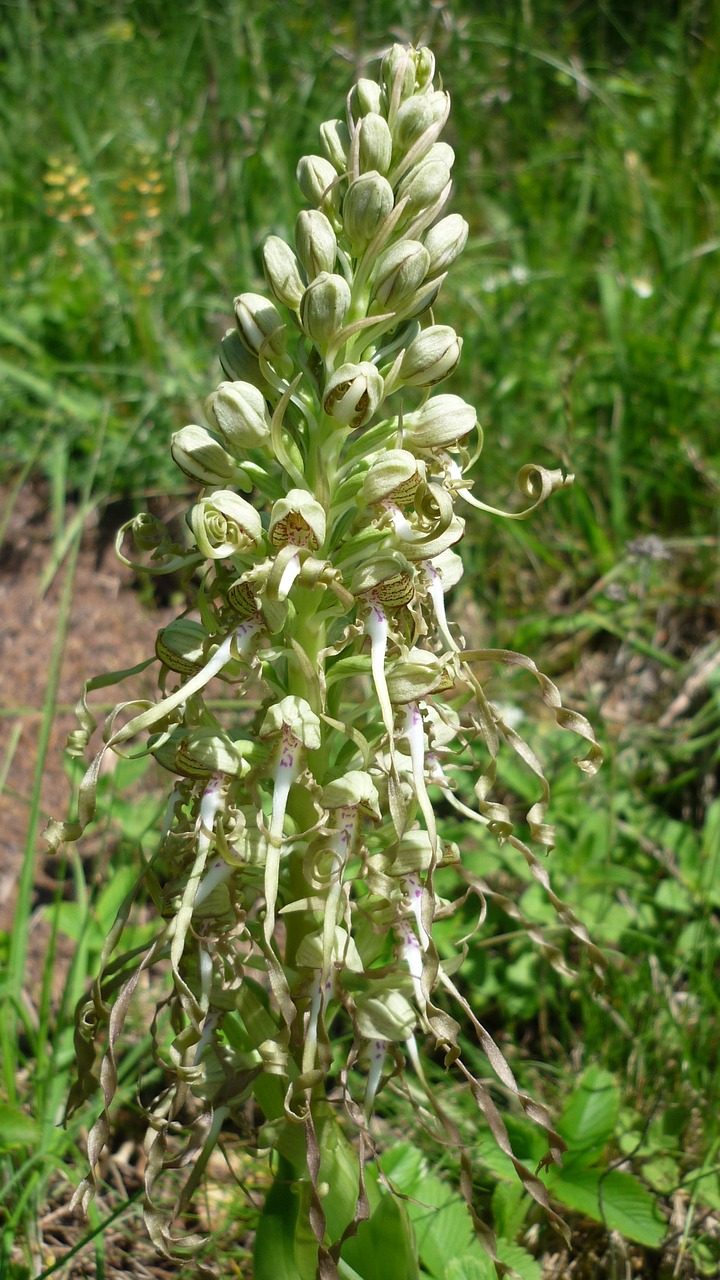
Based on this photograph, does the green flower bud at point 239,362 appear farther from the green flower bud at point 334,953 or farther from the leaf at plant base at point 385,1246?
the leaf at plant base at point 385,1246

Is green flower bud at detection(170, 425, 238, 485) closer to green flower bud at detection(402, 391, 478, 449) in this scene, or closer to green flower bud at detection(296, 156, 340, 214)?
green flower bud at detection(402, 391, 478, 449)

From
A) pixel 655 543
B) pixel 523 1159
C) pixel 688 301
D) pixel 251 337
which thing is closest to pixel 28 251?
pixel 688 301

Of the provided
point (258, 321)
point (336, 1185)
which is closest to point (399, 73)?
point (258, 321)

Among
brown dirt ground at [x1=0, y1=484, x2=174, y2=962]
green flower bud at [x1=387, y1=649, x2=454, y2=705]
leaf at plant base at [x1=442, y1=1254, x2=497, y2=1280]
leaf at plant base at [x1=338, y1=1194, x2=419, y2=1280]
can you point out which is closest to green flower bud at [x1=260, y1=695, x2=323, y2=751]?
green flower bud at [x1=387, y1=649, x2=454, y2=705]

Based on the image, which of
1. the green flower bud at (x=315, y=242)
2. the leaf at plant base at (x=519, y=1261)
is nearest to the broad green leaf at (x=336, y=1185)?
the leaf at plant base at (x=519, y=1261)

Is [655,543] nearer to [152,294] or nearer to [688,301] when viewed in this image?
[688,301]
